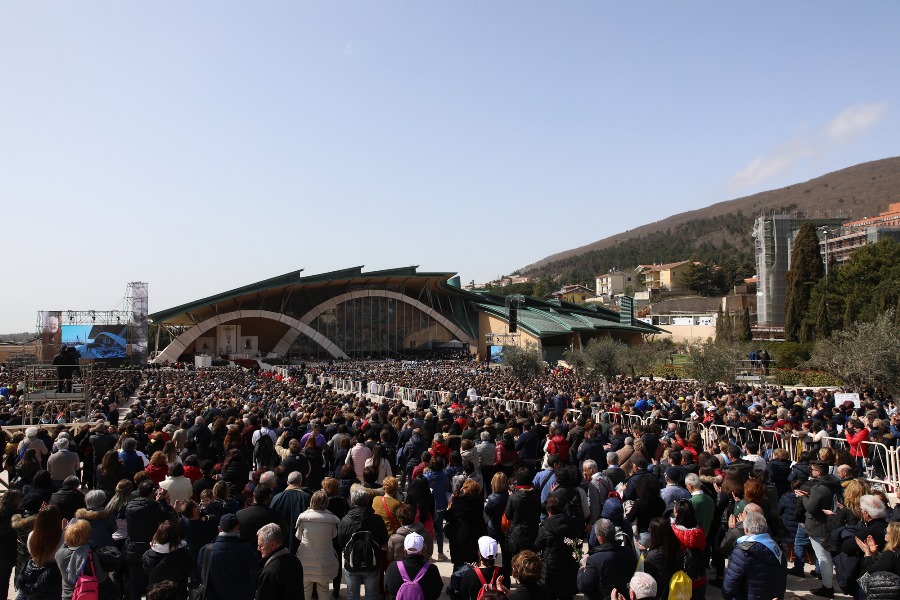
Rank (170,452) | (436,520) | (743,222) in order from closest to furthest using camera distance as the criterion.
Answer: (170,452) → (436,520) → (743,222)

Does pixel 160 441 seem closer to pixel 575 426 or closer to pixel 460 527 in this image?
pixel 460 527

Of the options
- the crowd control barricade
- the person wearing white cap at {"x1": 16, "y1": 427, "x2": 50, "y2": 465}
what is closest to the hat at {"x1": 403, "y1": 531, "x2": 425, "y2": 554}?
the person wearing white cap at {"x1": 16, "y1": 427, "x2": 50, "y2": 465}

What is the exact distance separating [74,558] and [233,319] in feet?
175

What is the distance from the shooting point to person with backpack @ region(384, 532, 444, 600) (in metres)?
4.60

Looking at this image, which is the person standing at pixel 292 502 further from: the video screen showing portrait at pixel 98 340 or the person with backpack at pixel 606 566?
the video screen showing portrait at pixel 98 340

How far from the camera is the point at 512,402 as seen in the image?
17766 mm

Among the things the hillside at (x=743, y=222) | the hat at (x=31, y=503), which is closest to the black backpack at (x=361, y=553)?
the hat at (x=31, y=503)

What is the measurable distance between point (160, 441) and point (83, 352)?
39752 mm

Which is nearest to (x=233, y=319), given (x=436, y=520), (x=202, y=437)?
(x=202, y=437)

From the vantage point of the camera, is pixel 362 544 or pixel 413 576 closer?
pixel 413 576

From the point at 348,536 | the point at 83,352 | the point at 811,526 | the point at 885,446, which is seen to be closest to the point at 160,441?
the point at 348,536

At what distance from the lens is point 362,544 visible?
5.36 meters

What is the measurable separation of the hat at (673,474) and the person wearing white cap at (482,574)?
236 cm

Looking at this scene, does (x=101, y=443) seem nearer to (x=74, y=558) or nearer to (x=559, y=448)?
(x=74, y=558)
